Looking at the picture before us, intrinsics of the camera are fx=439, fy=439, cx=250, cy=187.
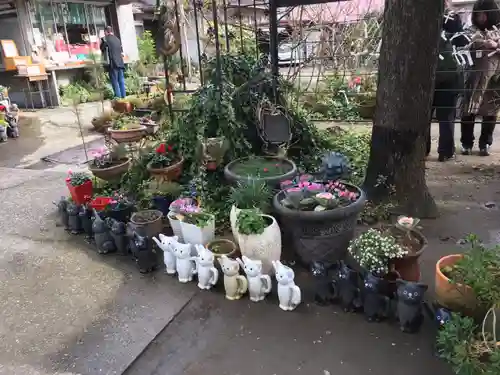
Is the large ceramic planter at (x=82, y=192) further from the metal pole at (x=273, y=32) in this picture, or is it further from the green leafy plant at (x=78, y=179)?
the metal pole at (x=273, y=32)

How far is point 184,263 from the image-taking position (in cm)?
306

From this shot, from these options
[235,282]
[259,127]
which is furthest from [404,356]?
[259,127]

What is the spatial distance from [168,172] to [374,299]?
2406mm

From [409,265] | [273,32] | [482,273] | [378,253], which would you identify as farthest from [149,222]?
[273,32]

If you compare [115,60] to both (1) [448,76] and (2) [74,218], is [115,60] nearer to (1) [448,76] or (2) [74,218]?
(2) [74,218]

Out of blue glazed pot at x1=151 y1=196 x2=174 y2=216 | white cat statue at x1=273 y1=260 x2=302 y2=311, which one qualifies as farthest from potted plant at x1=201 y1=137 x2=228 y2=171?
white cat statue at x1=273 y1=260 x2=302 y2=311

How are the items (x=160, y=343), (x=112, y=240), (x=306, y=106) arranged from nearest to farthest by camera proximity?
(x=160, y=343) < (x=112, y=240) < (x=306, y=106)

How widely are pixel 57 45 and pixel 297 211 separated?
10.9 meters

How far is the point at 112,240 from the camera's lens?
11.8ft

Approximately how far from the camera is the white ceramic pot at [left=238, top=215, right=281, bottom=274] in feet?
9.67

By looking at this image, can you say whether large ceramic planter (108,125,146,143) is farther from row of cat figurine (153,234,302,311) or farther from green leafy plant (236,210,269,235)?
green leafy plant (236,210,269,235)

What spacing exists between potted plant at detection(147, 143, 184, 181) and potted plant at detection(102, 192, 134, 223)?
0.41m

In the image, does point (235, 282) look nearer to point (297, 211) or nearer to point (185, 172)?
point (297, 211)

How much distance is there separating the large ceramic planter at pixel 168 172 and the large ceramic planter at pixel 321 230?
1.44 meters
